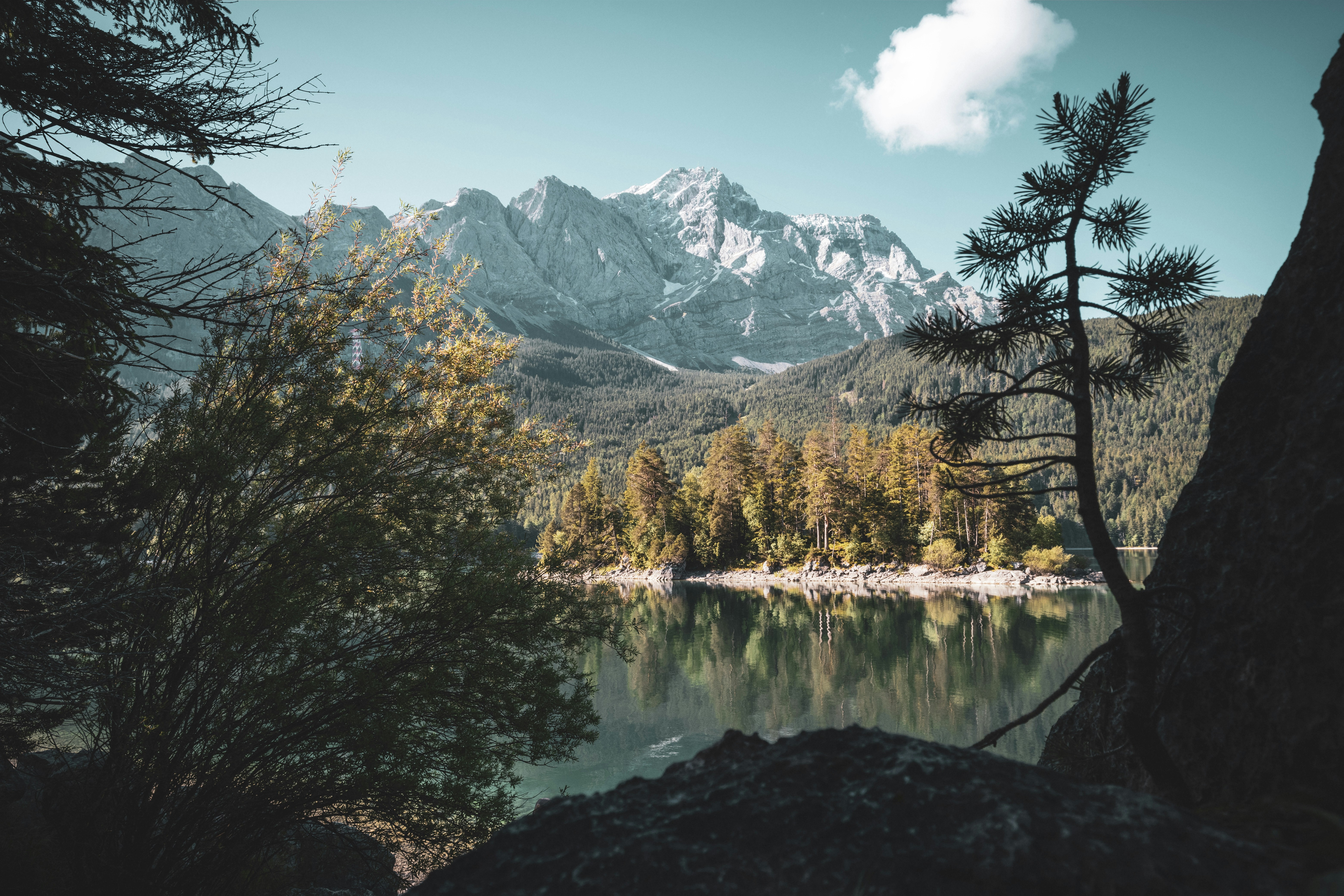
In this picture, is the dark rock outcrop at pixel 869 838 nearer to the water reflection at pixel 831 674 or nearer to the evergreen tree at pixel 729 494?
the water reflection at pixel 831 674

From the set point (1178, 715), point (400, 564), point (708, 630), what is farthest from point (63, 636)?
point (708, 630)

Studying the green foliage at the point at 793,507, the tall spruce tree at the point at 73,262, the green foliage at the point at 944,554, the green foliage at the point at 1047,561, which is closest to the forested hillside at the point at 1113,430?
the green foliage at the point at 793,507

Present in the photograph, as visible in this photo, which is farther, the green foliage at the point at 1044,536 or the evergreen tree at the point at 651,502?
the evergreen tree at the point at 651,502

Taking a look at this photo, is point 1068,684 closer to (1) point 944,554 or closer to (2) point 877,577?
(1) point 944,554

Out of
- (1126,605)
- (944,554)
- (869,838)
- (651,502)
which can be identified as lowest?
(944,554)

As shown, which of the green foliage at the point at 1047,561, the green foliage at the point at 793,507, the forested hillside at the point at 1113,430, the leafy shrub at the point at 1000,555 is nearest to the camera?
the green foliage at the point at 1047,561

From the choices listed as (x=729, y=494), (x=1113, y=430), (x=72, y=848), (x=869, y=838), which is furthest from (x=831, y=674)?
(x=1113, y=430)

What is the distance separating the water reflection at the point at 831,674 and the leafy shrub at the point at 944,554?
10.8 metres

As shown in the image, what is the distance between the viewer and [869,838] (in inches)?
56.7

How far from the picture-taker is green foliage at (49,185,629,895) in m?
5.52

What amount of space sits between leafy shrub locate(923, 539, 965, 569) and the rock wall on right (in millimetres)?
54360

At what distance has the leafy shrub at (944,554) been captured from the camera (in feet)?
174

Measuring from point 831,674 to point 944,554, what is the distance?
32556mm

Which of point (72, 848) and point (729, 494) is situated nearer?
point (72, 848)
